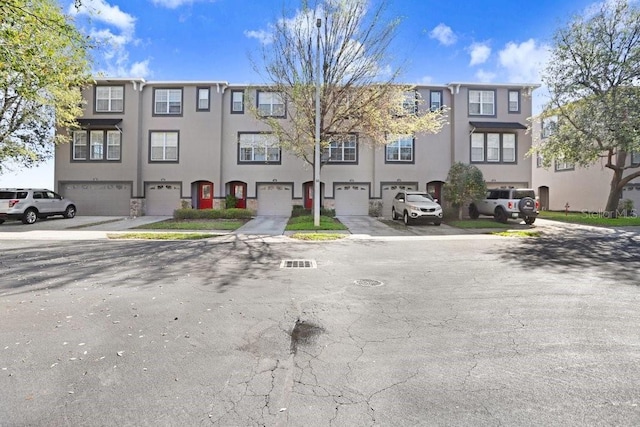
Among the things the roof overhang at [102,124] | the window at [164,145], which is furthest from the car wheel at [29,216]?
the window at [164,145]

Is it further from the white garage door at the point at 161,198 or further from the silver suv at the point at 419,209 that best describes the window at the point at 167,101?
the silver suv at the point at 419,209

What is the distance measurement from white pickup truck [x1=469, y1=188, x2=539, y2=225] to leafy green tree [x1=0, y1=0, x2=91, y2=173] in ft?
61.2

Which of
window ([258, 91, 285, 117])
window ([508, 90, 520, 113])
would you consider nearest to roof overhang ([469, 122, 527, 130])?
window ([508, 90, 520, 113])

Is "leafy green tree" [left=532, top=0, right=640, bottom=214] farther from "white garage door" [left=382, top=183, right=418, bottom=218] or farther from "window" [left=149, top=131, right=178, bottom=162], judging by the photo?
"window" [left=149, top=131, right=178, bottom=162]

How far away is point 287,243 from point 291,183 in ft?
43.0

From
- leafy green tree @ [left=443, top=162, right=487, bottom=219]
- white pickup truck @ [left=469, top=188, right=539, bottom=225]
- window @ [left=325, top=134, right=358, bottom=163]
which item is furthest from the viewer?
window @ [left=325, top=134, right=358, bottom=163]

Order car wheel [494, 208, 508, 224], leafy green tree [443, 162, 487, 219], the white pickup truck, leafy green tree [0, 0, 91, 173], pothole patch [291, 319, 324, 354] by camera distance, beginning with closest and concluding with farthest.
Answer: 1. pothole patch [291, 319, 324, 354]
2. leafy green tree [0, 0, 91, 173]
3. the white pickup truck
4. car wheel [494, 208, 508, 224]
5. leafy green tree [443, 162, 487, 219]

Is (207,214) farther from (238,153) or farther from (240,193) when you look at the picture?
(238,153)

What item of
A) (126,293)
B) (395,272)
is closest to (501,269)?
(395,272)

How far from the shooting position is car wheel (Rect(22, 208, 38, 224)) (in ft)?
58.0

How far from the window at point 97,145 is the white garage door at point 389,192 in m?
18.5

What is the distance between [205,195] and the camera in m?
25.2

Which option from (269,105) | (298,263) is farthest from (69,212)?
(298,263)

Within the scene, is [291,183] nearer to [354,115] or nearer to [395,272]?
[354,115]
